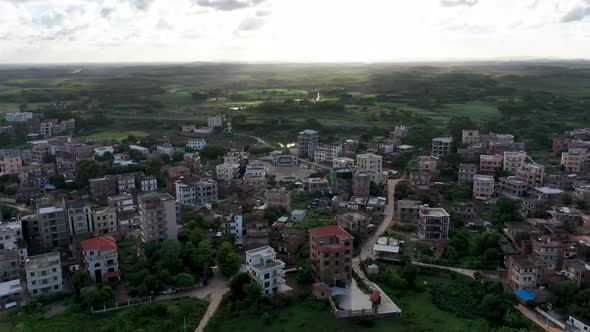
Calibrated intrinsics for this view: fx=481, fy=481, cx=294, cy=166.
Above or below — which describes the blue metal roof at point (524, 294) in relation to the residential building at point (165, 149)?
below

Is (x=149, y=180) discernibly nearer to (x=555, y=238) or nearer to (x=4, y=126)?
(x=555, y=238)

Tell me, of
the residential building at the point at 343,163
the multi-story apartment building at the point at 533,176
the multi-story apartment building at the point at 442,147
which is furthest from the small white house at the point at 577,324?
the multi-story apartment building at the point at 442,147

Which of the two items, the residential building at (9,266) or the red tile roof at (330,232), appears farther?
the red tile roof at (330,232)

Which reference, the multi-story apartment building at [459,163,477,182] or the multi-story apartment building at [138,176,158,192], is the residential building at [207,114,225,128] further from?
the multi-story apartment building at [459,163,477,182]

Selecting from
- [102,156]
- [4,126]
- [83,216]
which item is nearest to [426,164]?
[83,216]

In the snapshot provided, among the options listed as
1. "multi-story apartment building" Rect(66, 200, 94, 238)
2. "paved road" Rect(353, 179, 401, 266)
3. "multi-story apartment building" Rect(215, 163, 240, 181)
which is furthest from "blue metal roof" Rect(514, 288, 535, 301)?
"multi-story apartment building" Rect(215, 163, 240, 181)

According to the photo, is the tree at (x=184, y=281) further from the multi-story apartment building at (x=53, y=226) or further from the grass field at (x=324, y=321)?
the multi-story apartment building at (x=53, y=226)

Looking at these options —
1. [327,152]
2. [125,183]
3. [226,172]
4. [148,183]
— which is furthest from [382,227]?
[125,183]
